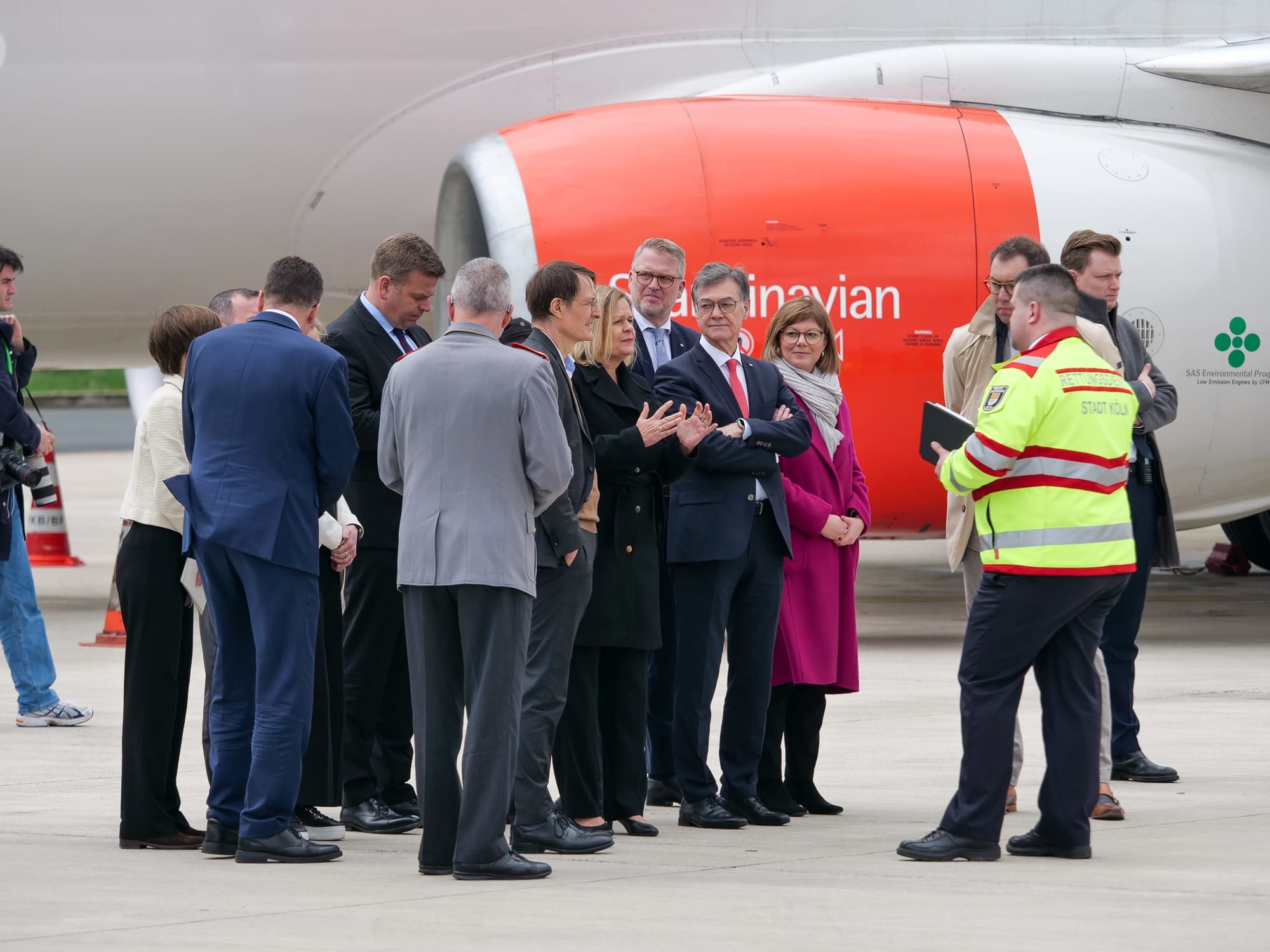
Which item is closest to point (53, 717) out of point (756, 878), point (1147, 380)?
point (756, 878)

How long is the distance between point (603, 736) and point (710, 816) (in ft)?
1.41

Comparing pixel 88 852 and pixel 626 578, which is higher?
pixel 626 578

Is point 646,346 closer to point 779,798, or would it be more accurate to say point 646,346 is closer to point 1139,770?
point 779,798

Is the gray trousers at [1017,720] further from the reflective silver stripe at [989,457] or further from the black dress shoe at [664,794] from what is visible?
the black dress shoe at [664,794]

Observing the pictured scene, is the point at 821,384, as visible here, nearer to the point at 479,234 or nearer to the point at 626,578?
the point at 626,578

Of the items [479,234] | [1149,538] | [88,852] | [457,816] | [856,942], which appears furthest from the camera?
[479,234]

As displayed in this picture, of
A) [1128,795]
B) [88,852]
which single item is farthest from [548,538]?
[1128,795]

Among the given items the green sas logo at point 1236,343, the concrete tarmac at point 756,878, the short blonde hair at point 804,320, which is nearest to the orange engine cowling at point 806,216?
the green sas logo at point 1236,343

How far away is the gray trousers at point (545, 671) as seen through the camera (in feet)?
15.7

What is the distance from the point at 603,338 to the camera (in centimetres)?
516

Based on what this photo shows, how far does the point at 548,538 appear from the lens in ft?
15.4

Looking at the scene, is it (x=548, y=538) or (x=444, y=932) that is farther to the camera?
(x=548, y=538)

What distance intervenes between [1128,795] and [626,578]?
1.99m

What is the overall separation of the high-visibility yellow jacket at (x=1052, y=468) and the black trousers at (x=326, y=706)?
1.90 metres
